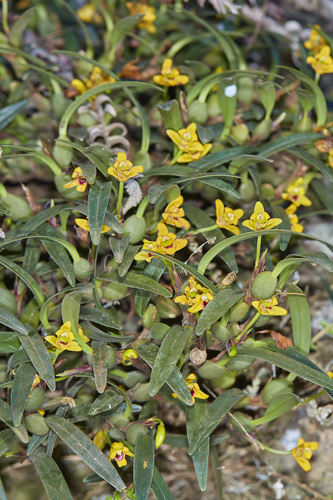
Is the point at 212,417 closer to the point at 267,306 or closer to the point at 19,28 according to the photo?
the point at 267,306

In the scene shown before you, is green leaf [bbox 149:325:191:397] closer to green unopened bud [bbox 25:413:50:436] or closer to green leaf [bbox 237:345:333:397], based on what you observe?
green leaf [bbox 237:345:333:397]

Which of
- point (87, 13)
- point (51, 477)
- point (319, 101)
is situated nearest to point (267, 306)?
point (51, 477)

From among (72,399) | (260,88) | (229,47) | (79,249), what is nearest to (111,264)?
(79,249)

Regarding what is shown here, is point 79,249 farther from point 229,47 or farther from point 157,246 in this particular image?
point 229,47

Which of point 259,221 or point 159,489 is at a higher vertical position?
point 259,221

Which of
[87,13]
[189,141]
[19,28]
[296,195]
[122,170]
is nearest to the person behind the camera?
[122,170]
